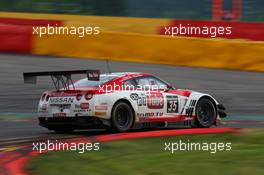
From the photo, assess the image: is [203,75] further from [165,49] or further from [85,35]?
[85,35]

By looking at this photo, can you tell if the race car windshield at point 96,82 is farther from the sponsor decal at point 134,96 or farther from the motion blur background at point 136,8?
the motion blur background at point 136,8

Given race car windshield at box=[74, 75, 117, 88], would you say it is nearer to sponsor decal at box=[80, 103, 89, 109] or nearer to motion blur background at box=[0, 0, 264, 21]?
sponsor decal at box=[80, 103, 89, 109]

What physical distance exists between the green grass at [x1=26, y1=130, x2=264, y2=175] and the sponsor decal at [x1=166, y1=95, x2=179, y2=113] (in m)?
2.82

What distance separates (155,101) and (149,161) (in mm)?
4425

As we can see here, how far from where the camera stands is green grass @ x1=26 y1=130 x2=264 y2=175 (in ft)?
28.1

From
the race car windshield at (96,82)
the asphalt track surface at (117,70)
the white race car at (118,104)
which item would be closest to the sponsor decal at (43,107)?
the white race car at (118,104)

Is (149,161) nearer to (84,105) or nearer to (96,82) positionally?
(84,105)

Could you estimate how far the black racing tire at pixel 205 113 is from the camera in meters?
14.0

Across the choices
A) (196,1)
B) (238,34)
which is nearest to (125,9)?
(196,1)

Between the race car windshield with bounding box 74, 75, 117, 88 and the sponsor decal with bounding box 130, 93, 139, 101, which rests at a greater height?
the race car windshield with bounding box 74, 75, 117, 88

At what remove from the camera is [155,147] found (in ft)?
34.6

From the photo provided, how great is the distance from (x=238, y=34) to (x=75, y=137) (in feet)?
41.1

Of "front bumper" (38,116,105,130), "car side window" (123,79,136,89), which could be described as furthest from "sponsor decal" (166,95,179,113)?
"front bumper" (38,116,105,130)

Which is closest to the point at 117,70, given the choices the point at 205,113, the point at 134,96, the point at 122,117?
the point at 205,113
